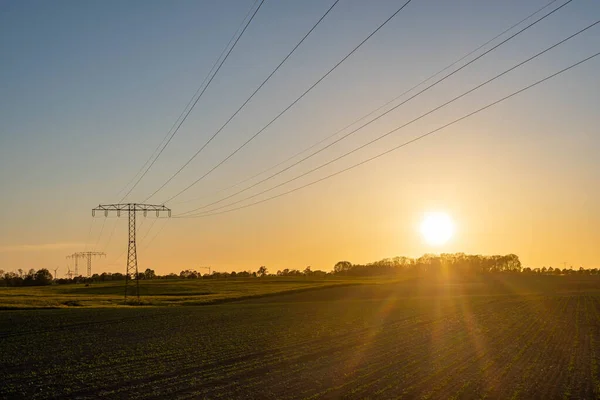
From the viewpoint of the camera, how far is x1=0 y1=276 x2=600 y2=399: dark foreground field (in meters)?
20.3

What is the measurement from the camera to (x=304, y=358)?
27.4m

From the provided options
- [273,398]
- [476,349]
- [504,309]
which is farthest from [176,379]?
[504,309]

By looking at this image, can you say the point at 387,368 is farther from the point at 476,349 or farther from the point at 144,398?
the point at 144,398

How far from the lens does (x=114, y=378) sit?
2255 centimetres

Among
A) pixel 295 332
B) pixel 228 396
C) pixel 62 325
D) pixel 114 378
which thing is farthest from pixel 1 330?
pixel 228 396

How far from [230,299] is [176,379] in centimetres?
6400

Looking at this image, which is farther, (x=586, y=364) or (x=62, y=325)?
(x=62, y=325)

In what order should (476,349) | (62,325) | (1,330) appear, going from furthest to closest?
1. (62,325)
2. (1,330)
3. (476,349)

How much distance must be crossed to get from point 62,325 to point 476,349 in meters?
30.8

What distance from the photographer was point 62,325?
45.9 meters

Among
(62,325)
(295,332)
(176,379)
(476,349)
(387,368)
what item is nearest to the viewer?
(176,379)

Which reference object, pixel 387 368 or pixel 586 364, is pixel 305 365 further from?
pixel 586 364

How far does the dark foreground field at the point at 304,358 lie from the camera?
2033 centimetres

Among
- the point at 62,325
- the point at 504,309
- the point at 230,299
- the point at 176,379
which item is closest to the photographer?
the point at 176,379
